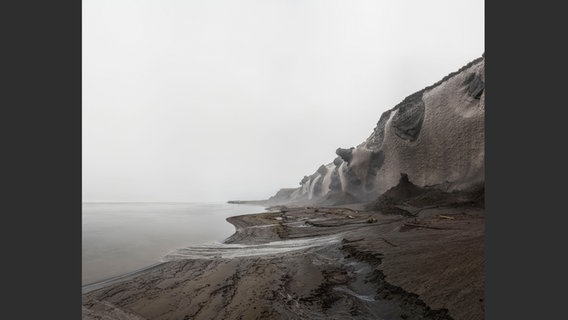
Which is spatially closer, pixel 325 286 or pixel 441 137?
pixel 325 286

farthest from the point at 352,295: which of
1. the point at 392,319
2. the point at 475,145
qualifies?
the point at 475,145

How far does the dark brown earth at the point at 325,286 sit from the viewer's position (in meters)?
5.31

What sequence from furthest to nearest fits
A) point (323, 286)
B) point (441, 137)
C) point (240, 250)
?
point (441, 137), point (240, 250), point (323, 286)

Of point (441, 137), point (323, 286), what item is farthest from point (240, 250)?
point (441, 137)

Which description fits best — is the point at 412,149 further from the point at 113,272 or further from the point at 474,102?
the point at 113,272

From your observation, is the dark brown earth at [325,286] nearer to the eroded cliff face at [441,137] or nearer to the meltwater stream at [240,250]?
the meltwater stream at [240,250]

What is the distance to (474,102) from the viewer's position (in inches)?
827

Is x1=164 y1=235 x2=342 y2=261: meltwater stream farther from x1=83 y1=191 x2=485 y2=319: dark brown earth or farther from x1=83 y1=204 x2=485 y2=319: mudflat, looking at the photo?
x1=83 y1=191 x2=485 y2=319: dark brown earth

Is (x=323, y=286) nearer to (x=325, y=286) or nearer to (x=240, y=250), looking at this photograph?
(x=325, y=286)

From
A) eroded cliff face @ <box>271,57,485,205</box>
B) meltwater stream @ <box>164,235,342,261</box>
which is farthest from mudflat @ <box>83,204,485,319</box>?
eroded cliff face @ <box>271,57,485,205</box>

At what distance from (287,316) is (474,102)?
2394 cm

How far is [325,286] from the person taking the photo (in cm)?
708

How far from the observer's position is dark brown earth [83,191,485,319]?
209 inches

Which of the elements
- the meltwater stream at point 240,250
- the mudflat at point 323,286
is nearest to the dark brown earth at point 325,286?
the mudflat at point 323,286
